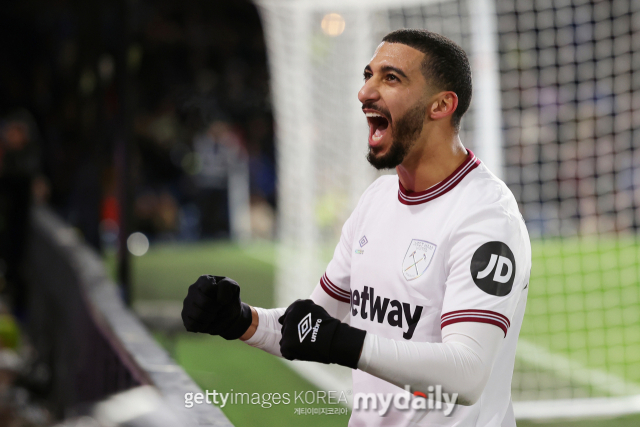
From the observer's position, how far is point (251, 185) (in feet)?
50.0

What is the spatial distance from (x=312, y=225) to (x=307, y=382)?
4.36 ft

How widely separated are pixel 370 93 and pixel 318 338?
603 mm

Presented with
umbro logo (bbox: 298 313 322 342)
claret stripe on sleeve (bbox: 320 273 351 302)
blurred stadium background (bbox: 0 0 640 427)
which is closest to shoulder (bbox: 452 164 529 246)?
umbro logo (bbox: 298 313 322 342)

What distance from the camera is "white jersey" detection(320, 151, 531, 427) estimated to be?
1469 mm

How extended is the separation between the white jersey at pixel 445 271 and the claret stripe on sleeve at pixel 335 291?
0.15 m

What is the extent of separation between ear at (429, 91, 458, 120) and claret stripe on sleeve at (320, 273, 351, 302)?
59 centimetres

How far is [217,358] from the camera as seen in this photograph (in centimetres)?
549

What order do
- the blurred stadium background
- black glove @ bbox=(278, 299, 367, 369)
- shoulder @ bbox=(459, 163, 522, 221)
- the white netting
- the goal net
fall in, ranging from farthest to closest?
the white netting, the goal net, the blurred stadium background, shoulder @ bbox=(459, 163, 522, 221), black glove @ bbox=(278, 299, 367, 369)

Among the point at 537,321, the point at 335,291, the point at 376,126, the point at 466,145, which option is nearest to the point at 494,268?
the point at 376,126

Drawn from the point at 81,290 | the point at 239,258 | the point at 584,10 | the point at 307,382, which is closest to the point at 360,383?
the point at 81,290

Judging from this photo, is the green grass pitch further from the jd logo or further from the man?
the jd logo
